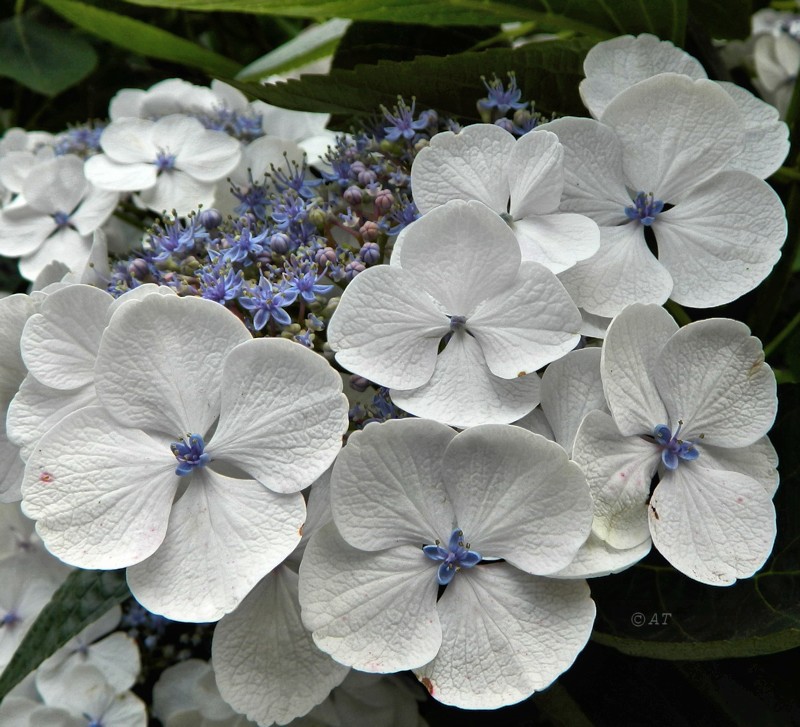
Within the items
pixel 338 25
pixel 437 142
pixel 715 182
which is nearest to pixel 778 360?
pixel 715 182

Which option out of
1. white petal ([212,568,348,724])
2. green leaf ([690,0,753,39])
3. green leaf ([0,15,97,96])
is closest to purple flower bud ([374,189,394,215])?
white petal ([212,568,348,724])

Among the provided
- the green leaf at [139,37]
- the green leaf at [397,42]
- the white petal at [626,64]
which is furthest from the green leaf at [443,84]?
the green leaf at [139,37]

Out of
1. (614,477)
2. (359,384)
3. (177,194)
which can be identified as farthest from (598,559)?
(177,194)

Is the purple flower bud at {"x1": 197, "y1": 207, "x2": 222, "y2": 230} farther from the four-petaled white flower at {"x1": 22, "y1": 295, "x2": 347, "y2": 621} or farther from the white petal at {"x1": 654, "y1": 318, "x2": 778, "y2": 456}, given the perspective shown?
the white petal at {"x1": 654, "y1": 318, "x2": 778, "y2": 456}

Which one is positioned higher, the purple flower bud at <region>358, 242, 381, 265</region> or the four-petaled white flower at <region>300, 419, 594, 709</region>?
the purple flower bud at <region>358, 242, 381, 265</region>

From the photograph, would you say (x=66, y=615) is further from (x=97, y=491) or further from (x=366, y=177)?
(x=366, y=177)

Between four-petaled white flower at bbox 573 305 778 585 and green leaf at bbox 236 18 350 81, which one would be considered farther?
green leaf at bbox 236 18 350 81

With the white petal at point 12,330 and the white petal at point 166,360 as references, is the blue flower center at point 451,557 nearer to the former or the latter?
the white petal at point 166,360
